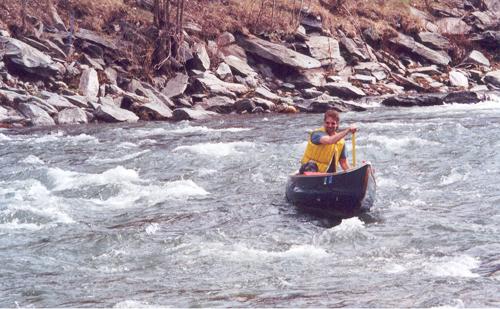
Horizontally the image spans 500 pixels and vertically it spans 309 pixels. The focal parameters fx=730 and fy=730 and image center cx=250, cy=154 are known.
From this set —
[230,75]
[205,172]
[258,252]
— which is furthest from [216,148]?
[230,75]

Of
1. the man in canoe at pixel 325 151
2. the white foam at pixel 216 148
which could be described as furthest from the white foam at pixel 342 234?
the white foam at pixel 216 148

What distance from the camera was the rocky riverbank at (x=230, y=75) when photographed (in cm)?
2081

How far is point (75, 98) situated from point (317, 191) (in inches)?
496

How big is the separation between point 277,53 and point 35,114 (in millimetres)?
10463

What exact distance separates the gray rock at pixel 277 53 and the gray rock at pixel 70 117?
9.18 meters

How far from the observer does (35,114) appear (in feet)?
63.0

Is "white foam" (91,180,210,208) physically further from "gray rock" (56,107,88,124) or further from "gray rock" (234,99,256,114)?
"gray rock" (234,99,256,114)

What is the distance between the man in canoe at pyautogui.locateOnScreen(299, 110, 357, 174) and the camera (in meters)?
9.99

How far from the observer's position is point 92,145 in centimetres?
1588

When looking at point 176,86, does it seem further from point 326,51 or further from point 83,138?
point 326,51

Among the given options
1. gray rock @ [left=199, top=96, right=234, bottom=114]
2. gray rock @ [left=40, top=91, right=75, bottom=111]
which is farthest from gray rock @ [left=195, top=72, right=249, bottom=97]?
gray rock @ [left=40, top=91, right=75, bottom=111]

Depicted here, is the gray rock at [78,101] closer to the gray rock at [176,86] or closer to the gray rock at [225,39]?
the gray rock at [176,86]

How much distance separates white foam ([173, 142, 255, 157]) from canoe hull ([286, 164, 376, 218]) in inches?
169

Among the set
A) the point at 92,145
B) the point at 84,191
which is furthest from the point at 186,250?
the point at 92,145
